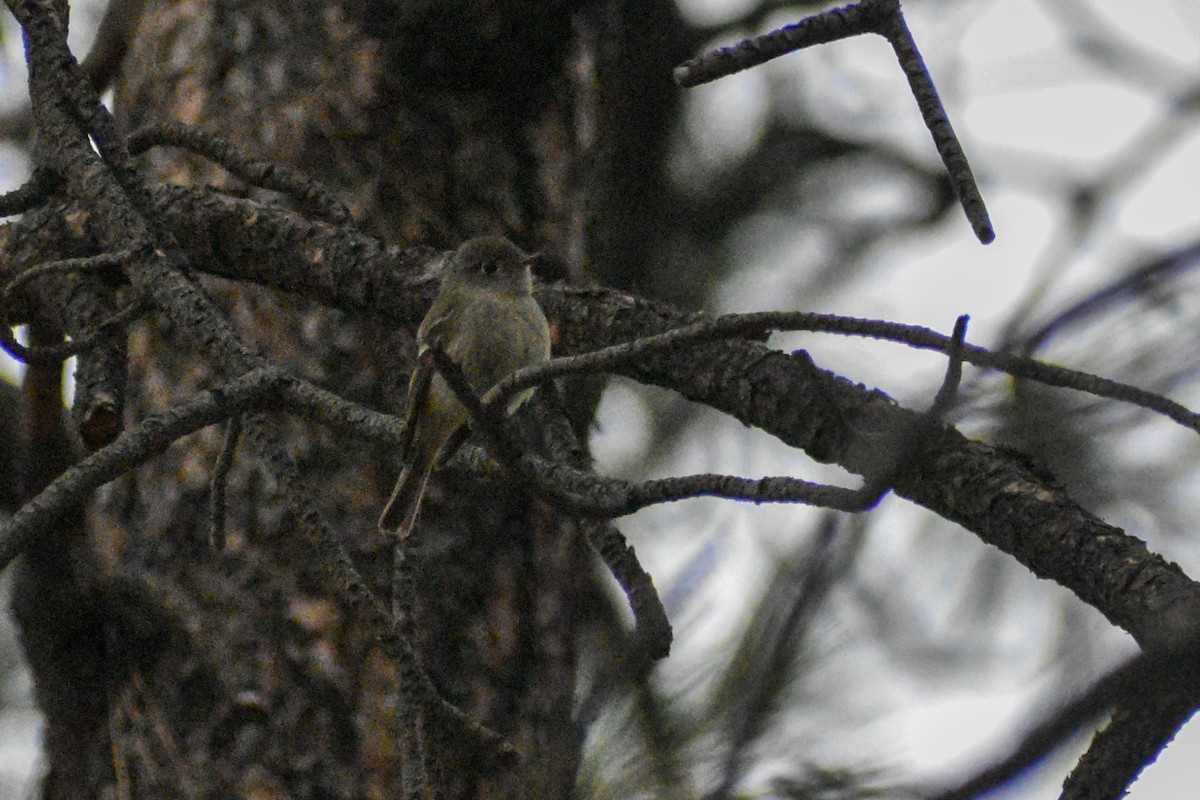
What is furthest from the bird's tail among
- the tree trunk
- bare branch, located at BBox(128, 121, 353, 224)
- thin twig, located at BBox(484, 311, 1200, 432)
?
thin twig, located at BBox(484, 311, 1200, 432)

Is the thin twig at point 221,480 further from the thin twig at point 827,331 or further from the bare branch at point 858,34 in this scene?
the bare branch at point 858,34

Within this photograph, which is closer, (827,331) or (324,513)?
(827,331)

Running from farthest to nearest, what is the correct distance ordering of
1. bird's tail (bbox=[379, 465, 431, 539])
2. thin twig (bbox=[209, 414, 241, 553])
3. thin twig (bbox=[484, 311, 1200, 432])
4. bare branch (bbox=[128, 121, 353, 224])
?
bird's tail (bbox=[379, 465, 431, 539]), bare branch (bbox=[128, 121, 353, 224]), thin twig (bbox=[209, 414, 241, 553]), thin twig (bbox=[484, 311, 1200, 432])

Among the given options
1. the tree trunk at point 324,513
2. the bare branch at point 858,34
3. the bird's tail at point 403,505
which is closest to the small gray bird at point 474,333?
the bird's tail at point 403,505

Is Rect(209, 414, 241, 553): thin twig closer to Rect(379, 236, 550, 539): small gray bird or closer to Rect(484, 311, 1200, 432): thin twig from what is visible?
Rect(379, 236, 550, 539): small gray bird

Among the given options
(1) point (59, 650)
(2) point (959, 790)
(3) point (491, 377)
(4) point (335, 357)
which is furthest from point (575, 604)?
(2) point (959, 790)

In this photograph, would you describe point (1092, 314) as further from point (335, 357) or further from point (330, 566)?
point (335, 357)

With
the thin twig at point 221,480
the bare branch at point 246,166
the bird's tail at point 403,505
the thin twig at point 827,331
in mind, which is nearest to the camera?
the thin twig at point 827,331

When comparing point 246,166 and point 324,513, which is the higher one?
point 246,166

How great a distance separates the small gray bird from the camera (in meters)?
2.69

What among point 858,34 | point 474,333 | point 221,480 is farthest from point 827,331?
point 474,333

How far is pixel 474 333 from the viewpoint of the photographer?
3.08 m

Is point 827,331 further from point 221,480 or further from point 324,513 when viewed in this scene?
point 324,513

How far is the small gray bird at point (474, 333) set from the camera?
2.69 m
